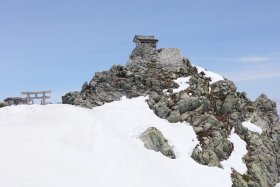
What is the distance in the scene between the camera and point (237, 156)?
4800 centimetres

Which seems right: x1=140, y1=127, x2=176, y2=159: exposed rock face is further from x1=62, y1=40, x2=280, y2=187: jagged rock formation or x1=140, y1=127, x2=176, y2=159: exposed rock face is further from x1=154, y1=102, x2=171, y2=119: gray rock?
x1=154, y1=102, x2=171, y2=119: gray rock

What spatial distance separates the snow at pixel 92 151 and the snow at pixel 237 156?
49cm

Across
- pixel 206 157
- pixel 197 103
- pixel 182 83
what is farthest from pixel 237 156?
pixel 182 83

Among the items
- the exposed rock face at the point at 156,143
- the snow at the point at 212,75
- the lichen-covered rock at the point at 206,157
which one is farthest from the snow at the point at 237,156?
the snow at the point at 212,75

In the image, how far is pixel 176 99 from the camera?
5244 cm

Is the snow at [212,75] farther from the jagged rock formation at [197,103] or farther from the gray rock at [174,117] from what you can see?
the gray rock at [174,117]

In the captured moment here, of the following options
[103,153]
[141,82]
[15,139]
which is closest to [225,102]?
[141,82]

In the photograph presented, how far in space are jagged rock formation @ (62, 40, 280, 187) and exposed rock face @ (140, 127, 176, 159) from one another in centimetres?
12

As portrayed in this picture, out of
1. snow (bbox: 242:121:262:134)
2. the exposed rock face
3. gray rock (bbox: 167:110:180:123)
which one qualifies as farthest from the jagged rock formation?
snow (bbox: 242:121:262:134)

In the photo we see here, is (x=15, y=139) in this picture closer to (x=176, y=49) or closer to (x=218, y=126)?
(x=218, y=126)

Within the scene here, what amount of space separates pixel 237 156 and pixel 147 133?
44.6 feet

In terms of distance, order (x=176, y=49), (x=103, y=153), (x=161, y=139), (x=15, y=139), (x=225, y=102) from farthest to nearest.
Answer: (x=176, y=49)
(x=225, y=102)
(x=161, y=139)
(x=103, y=153)
(x=15, y=139)

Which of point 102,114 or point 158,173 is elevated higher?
point 102,114

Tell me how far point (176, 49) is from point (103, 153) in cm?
3445
